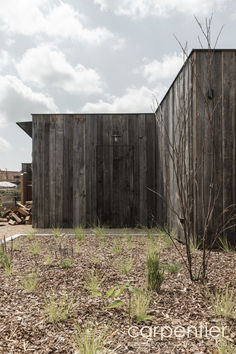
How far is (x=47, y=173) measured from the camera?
581 cm

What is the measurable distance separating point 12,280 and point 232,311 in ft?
6.18

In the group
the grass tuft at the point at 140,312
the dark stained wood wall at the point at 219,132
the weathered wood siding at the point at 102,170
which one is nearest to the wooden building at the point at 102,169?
the weathered wood siding at the point at 102,170

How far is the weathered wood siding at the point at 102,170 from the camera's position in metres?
5.75

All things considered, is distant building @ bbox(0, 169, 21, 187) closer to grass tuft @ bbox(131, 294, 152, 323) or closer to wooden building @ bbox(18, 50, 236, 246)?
wooden building @ bbox(18, 50, 236, 246)

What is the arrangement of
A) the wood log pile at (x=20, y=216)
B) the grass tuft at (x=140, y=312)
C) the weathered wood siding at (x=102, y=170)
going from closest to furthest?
the grass tuft at (x=140, y=312) → the weathered wood siding at (x=102, y=170) → the wood log pile at (x=20, y=216)

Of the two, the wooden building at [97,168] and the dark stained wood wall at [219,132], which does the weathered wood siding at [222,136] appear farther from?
the wooden building at [97,168]

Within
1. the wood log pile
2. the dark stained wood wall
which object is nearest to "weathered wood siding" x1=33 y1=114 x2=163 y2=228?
the wood log pile

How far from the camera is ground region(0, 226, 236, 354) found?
1447mm

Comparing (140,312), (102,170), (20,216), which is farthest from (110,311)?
(20,216)

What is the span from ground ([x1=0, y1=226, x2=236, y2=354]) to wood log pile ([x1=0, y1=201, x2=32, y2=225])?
423 cm

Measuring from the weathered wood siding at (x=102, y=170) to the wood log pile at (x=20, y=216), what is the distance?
5.26 ft

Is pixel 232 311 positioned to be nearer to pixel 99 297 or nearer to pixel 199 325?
pixel 199 325

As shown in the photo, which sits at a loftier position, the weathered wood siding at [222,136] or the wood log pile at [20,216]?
the weathered wood siding at [222,136]

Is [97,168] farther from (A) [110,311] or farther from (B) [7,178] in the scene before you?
(B) [7,178]
